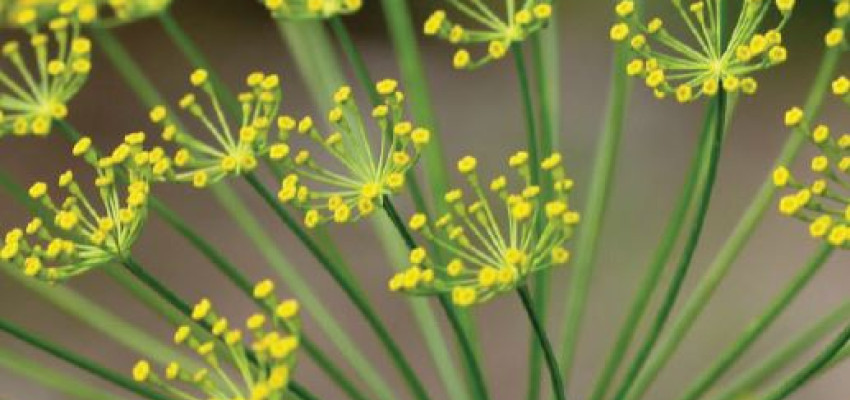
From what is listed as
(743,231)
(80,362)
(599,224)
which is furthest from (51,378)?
(743,231)


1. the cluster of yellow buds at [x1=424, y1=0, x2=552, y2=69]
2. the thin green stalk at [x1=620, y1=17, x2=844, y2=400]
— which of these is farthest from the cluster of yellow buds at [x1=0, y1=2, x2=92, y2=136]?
the thin green stalk at [x1=620, y1=17, x2=844, y2=400]

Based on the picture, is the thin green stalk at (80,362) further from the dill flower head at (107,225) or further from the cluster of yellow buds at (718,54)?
the cluster of yellow buds at (718,54)

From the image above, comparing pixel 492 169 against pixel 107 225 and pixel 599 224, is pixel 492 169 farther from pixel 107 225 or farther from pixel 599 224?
pixel 107 225

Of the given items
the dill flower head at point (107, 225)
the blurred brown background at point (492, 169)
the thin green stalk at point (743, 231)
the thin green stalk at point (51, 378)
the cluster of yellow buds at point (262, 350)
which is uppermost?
the dill flower head at point (107, 225)

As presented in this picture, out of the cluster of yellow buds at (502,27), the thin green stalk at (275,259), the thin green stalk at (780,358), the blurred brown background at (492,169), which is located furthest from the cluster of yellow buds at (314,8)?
the blurred brown background at (492,169)

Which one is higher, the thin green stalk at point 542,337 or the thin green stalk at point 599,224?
the thin green stalk at point 542,337

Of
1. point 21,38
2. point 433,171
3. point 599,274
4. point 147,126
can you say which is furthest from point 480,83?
point 433,171
